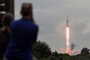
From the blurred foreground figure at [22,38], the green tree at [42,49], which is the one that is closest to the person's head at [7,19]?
the blurred foreground figure at [22,38]

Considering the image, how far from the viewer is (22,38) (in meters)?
8.32

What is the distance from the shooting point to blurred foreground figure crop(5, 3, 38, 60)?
326 inches

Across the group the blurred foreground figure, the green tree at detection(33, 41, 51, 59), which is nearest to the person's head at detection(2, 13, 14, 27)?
the blurred foreground figure

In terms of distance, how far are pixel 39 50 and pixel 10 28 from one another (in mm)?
54273

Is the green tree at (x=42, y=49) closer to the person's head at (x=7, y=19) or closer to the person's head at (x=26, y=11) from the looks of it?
the person's head at (x=7, y=19)

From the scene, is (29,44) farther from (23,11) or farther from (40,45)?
(40,45)

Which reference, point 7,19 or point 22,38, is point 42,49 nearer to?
point 7,19

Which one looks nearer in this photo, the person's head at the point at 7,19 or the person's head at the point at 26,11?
the person's head at the point at 26,11

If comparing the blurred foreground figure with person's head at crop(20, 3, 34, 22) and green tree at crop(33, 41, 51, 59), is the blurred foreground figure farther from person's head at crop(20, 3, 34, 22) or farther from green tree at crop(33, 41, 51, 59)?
green tree at crop(33, 41, 51, 59)

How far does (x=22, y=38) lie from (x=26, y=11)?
460 millimetres

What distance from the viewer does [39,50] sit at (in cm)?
6266

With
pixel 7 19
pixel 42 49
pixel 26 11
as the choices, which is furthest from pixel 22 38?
pixel 42 49

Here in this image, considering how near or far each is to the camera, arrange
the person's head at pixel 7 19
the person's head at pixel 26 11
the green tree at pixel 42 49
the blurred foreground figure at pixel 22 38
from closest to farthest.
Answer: the person's head at pixel 26 11
the blurred foreground figure at pixel 22 38
the person's head at pixel 7 19
the green tree at pixel 42 49

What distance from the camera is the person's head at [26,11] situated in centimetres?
817
